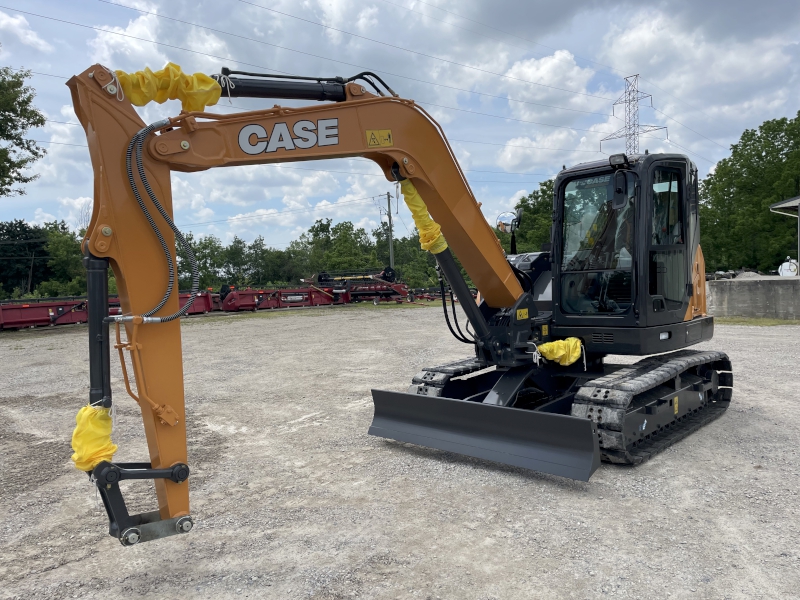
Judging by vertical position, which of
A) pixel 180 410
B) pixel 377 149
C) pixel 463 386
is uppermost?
pixel 377 149

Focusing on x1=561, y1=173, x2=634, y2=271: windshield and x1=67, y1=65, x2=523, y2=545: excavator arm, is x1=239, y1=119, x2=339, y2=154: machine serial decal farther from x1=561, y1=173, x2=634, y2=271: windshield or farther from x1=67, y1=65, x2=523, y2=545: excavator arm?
x1=561, y1=173, x2=634, y2=271: windshield

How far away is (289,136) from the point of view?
4270 millimetres

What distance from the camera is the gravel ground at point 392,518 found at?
343 centimetres

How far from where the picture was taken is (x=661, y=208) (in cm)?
607

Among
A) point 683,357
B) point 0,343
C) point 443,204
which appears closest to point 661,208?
point 683,357

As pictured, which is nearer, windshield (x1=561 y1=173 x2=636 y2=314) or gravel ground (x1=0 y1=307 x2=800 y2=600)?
gravel ground (x1=0 y1=307 x2=800 y2=600)

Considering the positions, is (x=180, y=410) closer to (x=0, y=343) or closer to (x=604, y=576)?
(x=604, y=576)

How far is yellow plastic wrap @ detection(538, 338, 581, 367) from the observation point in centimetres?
610

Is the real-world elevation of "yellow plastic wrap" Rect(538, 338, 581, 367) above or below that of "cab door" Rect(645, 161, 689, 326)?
below

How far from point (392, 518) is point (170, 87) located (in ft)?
10.4

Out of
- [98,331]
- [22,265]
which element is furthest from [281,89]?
[22,265]

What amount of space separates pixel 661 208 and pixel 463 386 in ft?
9.01

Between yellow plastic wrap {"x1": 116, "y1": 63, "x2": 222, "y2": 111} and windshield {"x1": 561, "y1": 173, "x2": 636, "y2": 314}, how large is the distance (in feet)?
12.6

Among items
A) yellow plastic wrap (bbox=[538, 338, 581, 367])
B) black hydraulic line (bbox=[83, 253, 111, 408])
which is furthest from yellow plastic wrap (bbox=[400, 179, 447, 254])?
black hydraulic line (bbox=[83, 253, 111, 408])
